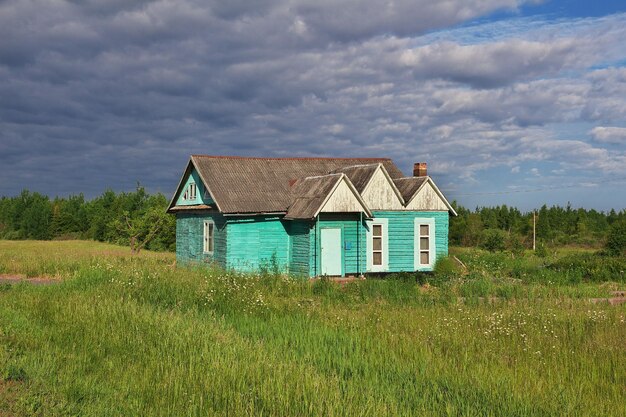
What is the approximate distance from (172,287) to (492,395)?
33.4ft

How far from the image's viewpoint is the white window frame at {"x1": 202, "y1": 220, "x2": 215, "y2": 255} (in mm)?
26719

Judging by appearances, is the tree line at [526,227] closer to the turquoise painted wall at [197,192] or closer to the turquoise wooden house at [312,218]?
the turquoise wooden house at [312,218]

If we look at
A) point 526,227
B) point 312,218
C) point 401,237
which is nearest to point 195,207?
point 312,218

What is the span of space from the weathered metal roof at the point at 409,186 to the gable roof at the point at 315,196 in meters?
3.18

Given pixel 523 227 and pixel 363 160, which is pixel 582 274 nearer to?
pixel 363 160

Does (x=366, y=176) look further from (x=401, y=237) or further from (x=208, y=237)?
(x=208, y=237)

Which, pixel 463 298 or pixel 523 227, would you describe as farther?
pixel 523 227

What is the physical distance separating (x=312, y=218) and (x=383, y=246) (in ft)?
14.9

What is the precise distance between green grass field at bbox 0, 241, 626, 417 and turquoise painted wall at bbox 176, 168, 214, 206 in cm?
1062

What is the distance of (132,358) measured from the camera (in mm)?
9086

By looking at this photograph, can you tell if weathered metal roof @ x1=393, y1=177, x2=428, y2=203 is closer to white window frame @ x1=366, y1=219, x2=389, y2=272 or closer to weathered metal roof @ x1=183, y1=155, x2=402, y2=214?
white window frame @ x1=366, y1=219, x2=389, y2=272

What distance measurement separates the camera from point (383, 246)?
26062 mm

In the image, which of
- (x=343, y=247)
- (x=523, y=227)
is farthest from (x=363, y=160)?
(x=523, y=227)

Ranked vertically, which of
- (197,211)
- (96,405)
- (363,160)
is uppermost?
(363,160)
